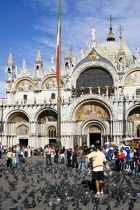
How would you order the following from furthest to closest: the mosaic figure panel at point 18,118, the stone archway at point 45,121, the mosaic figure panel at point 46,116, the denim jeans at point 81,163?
the mosaic figure panel at point 18,118, the mosaic figure panel at point 46,116, the stone archway at point 45,121, the denim jeans at point 81,163

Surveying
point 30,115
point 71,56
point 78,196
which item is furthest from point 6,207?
point 71,56

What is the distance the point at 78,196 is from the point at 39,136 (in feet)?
108

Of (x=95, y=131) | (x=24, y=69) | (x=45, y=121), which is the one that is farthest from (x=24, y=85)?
(x=95, y=131)

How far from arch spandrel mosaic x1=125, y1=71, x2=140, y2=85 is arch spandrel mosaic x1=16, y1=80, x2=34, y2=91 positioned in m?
14.7

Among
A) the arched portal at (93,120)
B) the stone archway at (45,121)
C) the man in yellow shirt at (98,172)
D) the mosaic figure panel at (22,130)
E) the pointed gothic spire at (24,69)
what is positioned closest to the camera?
the man in yellow shirt at (98,172)

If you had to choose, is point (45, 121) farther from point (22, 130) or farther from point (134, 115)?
point (134, 115)

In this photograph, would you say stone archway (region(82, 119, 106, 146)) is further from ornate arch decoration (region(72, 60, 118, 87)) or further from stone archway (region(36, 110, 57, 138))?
ornate arch decoration (region(72, 60, 118, 87))

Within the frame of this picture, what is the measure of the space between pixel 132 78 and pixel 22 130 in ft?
59.4

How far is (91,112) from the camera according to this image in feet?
137

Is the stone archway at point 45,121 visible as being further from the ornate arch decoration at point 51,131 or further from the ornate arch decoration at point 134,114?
the ornate arch decoration at point 134,114

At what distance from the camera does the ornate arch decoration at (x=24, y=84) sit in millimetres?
46094

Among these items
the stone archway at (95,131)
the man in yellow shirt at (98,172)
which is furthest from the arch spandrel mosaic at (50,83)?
the man in yellow shirt at (98,172)

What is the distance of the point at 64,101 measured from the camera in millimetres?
41750

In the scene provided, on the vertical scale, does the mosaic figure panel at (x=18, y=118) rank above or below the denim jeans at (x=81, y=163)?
above
